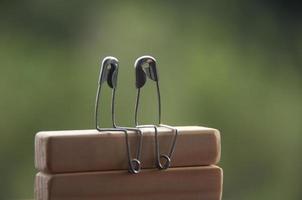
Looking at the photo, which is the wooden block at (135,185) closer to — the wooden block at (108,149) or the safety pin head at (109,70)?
the wooden block at (108,149)

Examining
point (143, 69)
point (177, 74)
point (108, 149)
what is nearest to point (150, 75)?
point (143, 69)

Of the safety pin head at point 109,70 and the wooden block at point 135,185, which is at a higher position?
the safety pin head at point 109,70

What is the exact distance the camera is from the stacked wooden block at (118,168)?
2.97 feet

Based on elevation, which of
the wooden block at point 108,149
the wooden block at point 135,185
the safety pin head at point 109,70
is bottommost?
the wooden block at point 135,185

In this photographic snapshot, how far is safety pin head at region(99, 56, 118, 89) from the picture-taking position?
0.96 metres

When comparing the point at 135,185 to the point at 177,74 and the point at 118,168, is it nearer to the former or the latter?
the point at 118,168

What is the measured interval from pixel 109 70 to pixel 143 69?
2.6 inches

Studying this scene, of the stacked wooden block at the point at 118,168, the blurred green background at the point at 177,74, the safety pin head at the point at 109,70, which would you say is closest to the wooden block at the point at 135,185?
the stacked wooden block at the point at 118,168

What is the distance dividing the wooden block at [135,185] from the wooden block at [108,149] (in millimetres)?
13

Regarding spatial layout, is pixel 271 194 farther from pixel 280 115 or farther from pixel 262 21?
pixel 262 21

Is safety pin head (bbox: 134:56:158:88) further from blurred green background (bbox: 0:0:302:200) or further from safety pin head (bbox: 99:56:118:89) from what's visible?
blurred green background (bbox: 0:0:302:200)

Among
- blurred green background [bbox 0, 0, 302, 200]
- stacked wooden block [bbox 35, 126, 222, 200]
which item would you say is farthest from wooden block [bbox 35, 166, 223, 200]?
blurred green background [bbox 0, 0, 302, 200]

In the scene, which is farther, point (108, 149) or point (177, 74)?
point (177, 74)

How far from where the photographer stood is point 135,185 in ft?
3.10
